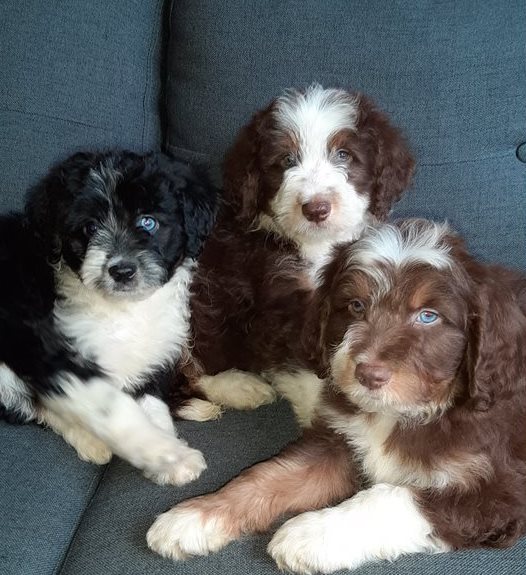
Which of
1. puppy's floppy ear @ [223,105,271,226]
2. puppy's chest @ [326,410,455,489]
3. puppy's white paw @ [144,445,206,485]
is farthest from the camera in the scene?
puppy's floppy ear @ [223,105,271,226]

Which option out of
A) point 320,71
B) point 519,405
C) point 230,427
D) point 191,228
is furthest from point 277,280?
point 519,405

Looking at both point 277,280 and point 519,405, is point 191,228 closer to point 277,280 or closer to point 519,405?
point 277,280

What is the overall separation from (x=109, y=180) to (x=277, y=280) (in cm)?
73

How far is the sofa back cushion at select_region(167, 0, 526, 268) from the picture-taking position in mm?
2605

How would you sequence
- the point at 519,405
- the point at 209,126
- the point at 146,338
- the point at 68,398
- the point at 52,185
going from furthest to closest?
1. the point at 209,126
2. the point at 146,338
3. the point at 52,185
4. the point at 68,398
5. the point at 519,405

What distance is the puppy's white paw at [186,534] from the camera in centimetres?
199

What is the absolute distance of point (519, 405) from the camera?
2057mm

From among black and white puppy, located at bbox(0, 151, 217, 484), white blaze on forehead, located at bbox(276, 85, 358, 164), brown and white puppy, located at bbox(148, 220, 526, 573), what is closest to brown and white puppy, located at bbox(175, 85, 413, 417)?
white blaze on forehead, located at bbox(276, 85, 358, 164)

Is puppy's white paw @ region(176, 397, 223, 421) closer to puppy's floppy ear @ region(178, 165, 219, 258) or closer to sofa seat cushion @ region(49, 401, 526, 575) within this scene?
sofa seat cushion @ region(49, 401, 526, 575)

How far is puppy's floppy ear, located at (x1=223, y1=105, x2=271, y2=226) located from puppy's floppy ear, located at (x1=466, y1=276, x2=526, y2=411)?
1.09 metres

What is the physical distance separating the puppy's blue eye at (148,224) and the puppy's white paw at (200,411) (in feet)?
2.28

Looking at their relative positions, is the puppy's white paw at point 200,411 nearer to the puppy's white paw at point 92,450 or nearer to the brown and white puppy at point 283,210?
the brown and white puppy at point 283,210

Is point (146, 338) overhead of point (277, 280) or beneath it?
beneath

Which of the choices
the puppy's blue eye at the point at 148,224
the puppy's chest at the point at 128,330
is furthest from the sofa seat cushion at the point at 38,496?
the puppy's blue eye at the point at 148,224
